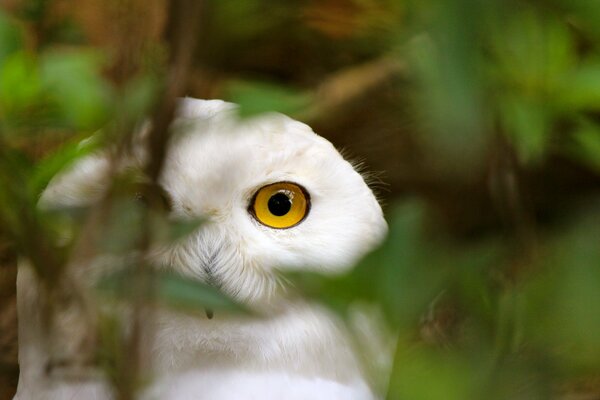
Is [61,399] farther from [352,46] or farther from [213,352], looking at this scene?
[352,46]

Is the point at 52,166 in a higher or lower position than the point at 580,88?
lower

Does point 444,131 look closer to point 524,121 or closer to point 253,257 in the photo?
point 524,121

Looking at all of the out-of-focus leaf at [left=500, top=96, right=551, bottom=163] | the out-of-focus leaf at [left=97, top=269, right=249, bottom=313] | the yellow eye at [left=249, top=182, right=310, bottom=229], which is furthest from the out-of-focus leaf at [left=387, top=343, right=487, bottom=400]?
the yellow eye at [left=249, top=182, right=310, bottom=229]

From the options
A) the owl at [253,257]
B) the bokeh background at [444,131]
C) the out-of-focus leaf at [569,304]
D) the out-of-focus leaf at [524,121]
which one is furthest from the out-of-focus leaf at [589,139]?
the owl at [253,257]

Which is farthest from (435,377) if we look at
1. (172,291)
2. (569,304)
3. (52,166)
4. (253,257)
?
(253,257)

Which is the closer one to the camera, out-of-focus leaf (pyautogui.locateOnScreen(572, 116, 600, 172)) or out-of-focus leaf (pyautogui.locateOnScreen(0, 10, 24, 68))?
out-of-focus leaf (pyautogui.locateOnScreen(0, 10, 24, 68))

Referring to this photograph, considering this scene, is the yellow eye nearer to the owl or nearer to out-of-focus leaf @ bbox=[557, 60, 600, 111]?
the owl

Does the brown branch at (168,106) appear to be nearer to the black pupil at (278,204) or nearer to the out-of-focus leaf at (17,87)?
the out-of-focus leaf at (17,87)
